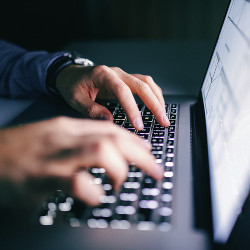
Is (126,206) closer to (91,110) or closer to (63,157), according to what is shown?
(63,157)

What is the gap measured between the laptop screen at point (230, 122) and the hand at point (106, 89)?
118 millimetres

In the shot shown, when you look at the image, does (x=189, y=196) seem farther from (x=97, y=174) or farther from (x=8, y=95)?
(x=8, y=95)

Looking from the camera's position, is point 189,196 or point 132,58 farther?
point 132,58

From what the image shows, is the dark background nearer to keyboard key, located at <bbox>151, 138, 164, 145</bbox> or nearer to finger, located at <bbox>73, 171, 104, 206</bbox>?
keyboard key, located at <bbox>151, 138, 164, 145</bbox>

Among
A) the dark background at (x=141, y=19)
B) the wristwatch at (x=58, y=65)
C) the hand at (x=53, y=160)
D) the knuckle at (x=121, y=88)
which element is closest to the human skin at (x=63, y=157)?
the hand at (x=53, y=160)

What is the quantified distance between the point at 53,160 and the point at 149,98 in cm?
34

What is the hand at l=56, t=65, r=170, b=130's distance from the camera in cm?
64

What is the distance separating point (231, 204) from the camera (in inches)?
14.6

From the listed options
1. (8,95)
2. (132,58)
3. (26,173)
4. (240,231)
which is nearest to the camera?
(26,173)

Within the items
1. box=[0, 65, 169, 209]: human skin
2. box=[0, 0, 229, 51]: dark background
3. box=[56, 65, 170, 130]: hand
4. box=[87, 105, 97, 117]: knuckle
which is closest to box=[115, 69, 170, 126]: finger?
box=[56, 65, 170, 130]: hand

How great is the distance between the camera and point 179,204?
16.9 inches

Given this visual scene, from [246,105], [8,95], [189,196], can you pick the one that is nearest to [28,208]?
[189,196]

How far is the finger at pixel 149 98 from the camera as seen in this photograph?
646 millimetres

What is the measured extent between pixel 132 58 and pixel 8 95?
470mm
